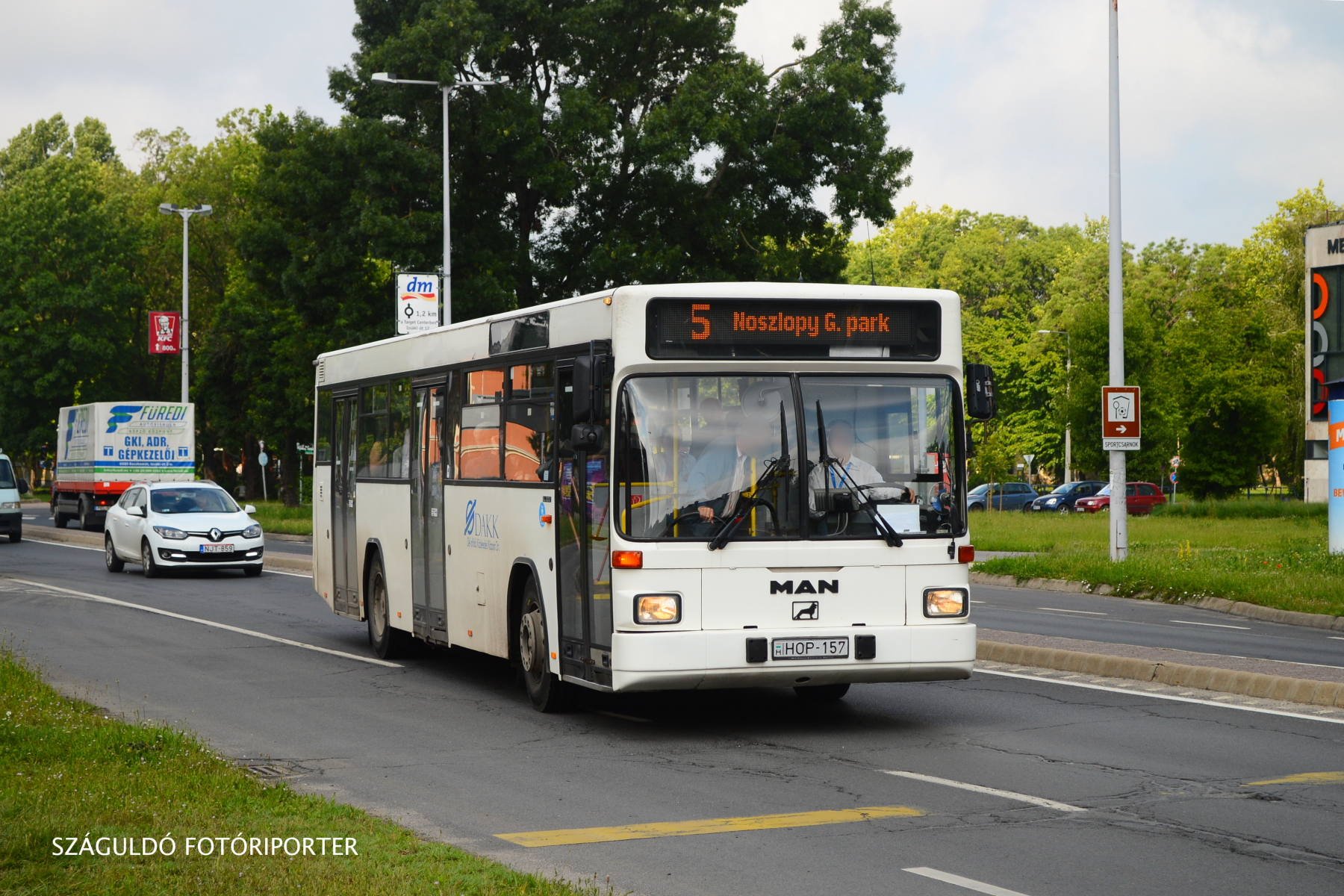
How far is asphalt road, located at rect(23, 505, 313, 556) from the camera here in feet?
119

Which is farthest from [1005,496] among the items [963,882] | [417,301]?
[963,882]

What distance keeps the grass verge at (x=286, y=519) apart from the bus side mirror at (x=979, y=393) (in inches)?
1248

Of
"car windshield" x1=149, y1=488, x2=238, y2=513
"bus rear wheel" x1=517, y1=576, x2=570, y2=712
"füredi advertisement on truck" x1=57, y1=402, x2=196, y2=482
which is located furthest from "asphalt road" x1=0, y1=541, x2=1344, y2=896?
"füredi advertisement on truck" x1=57, y1=402, x2=196, y2=482

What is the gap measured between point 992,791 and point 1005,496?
63.5 metres

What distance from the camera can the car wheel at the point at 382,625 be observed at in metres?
15.2

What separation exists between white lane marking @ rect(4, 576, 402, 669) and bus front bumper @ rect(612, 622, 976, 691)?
17.3 feet

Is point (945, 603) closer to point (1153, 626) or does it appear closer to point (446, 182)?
point (1153, 626)

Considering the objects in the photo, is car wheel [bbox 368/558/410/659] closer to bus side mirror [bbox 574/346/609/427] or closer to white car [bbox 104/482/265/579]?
bus side mirror [bbox 574/346/609/427]

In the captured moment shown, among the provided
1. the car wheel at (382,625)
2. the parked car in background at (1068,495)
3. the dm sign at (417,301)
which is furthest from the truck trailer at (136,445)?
the parked car in background at (1068,495)

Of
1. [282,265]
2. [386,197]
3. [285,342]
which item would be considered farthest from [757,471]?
[285,342]

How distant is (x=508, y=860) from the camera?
22.3ft

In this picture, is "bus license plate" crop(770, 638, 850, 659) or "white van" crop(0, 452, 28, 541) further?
"white van" crop(0, 452, 28, 541)

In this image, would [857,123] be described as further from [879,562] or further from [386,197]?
[879,562]

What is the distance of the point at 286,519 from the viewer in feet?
164
